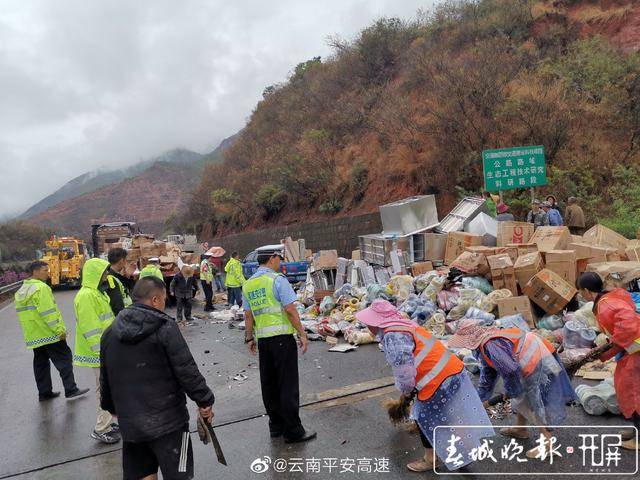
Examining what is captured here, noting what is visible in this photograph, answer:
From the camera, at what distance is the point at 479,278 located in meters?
8.23

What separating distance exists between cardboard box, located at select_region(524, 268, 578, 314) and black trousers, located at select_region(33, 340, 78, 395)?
638cm

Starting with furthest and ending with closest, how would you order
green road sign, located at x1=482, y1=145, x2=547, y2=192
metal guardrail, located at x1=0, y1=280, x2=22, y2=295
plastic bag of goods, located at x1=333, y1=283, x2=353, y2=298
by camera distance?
metal guardrail, located at x1=0, y1=280, x2=22, y2=295 → green road sign, located at x1=482, y1=145, x2=547, y2=192 → plastic bag of goods, located at x1=333, y1=283, x2=353, y2=298

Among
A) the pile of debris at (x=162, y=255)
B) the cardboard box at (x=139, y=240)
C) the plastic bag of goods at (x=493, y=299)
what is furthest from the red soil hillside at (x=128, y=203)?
the plastic bag of goods at (x=493, y=299)

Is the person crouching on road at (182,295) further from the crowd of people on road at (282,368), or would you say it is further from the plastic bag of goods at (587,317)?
the plastic bag of goods at (587,317)

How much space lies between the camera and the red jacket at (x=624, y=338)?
3.36 metres

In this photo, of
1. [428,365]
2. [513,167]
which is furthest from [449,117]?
[428,365]

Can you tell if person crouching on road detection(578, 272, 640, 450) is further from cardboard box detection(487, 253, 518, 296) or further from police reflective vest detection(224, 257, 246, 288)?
police reflective vest detection(224, 257, 246, 288)

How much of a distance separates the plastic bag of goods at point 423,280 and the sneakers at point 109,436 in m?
5.74

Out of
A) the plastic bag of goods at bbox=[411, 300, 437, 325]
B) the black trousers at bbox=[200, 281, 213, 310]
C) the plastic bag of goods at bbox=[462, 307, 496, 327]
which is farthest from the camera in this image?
the black trousers at bbox=[200, 281, 213, 310]

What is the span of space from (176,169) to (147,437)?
425 feet

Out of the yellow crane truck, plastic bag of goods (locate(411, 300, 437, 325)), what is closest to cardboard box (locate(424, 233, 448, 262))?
plastic bag of goods (locate(411, 300, 437, 325))

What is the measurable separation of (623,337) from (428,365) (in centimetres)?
137

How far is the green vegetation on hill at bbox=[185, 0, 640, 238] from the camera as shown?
14.2 metres

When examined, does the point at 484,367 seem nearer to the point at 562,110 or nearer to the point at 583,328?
the point at 583,328
